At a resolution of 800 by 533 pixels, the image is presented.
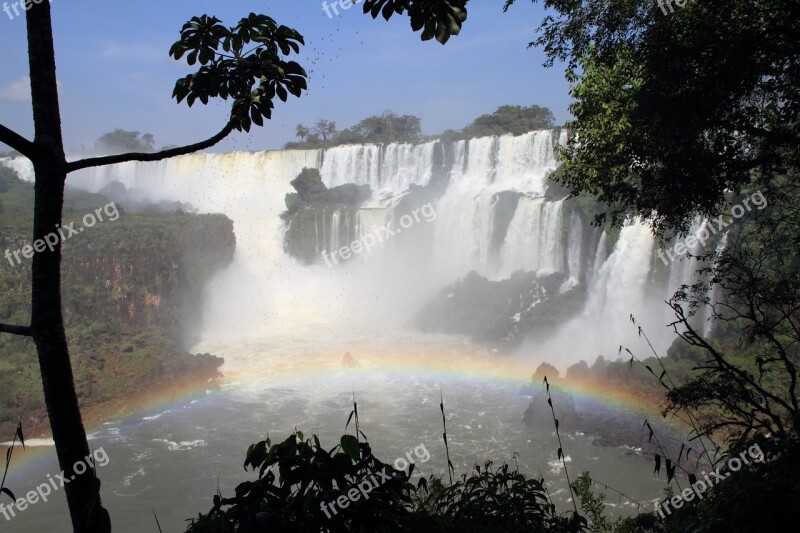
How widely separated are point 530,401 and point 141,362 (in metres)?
13.3

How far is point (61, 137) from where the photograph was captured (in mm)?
2152

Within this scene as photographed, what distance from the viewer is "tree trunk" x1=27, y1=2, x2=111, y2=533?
198cm

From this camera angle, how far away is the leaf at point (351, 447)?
186 cm

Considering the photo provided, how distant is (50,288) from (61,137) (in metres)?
0.58

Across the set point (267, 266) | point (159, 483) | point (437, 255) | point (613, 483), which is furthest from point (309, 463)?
point (267, 266)

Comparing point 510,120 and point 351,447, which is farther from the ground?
point 510,120

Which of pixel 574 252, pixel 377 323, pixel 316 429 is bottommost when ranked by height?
pixel 377 323

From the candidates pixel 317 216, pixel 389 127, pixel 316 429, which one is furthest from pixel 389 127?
pixel 316 429
